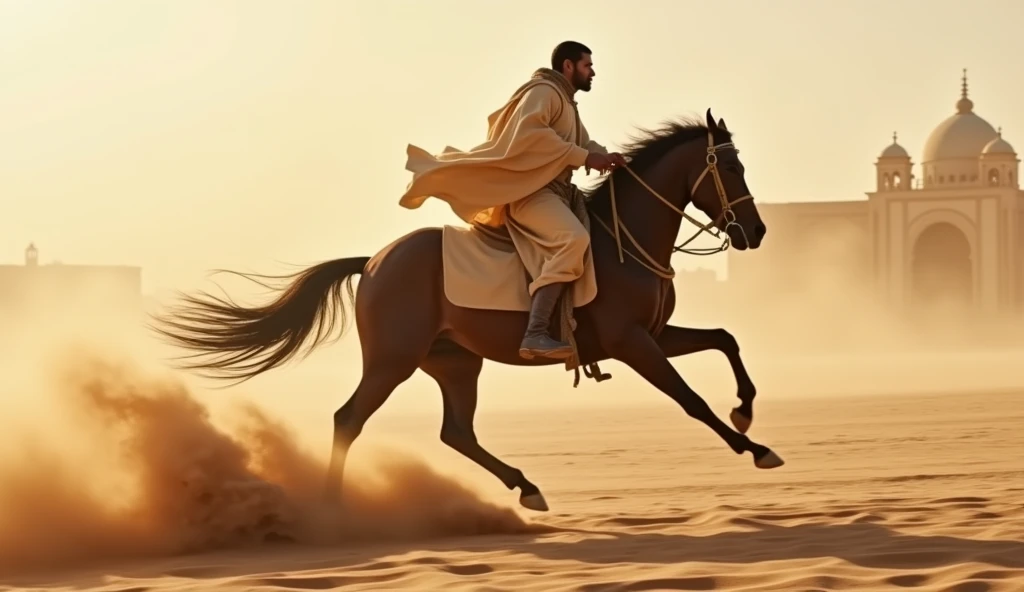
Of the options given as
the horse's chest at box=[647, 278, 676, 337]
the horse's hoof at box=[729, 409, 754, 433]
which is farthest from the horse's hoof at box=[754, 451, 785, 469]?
the horse's chest at box=[647, 278, 676, 337]

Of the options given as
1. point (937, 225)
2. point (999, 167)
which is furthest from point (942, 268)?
point (999, 167)

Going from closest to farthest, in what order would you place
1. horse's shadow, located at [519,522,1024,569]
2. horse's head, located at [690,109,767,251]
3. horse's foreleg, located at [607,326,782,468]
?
horse's shadow, located at [519,522,1024,569]
horse's foreleg, located at [607,326,782,468]
horse's head, located at [690,109,767,251]

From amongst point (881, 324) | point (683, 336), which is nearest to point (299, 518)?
point (683, 336)

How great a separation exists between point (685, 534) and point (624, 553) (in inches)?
29.5

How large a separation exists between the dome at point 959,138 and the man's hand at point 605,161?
54567 mm

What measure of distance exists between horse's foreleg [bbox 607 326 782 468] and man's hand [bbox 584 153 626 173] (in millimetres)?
940

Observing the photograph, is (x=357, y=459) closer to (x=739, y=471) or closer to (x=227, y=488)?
(x=227, y=488)

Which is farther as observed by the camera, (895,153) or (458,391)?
(895,153)

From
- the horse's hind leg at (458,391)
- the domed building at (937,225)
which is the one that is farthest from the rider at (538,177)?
the domed building at (937,225)

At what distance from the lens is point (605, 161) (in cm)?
852

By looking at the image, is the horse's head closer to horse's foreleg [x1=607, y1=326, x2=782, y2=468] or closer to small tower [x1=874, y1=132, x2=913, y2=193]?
horse's foreleg [x1=607, y1=326, x2=782, y2=468]

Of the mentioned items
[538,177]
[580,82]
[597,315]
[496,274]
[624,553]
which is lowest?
[624,553]

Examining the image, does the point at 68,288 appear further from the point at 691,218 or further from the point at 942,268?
the point at 691,218

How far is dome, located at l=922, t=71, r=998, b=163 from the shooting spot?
60.6 meters
